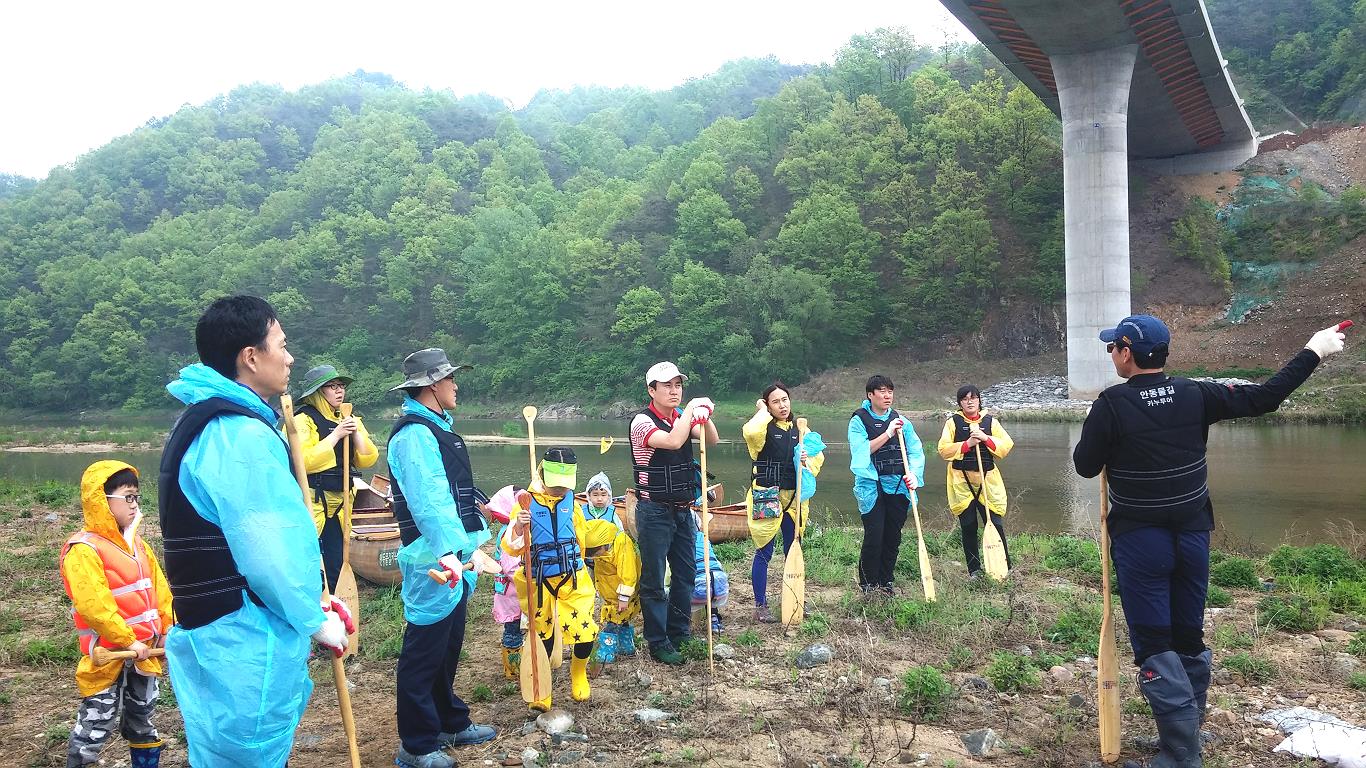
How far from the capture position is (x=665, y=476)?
5.72 meters

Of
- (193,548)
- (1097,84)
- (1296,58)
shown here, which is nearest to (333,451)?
(193,548)

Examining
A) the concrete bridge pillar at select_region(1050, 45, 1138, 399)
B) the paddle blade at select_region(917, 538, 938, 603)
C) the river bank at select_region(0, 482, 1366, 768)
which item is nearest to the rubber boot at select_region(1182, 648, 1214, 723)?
the river bank at select_region(0, 482, 1366, 768)

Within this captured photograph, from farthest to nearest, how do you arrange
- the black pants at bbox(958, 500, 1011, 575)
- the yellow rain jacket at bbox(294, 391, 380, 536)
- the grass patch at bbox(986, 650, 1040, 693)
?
the black pants at bbox(958, 500, 1011, 575) → the yellow rain jacket at bbox(294, 391, 380, 536) → the grass patch at bbox(986, 650, 1040, 693)

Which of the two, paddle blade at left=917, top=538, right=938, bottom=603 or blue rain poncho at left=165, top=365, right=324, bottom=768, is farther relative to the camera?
paddle blade at left=917, top=538, right=938, bottom=603

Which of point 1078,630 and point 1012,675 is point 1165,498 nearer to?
point 1012,675

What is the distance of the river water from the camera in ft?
40.7

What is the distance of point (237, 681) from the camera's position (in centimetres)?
266

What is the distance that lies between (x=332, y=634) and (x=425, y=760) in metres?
1.75

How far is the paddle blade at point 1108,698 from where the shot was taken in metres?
4.12

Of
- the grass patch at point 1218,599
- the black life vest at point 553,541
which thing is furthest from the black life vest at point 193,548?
the grass patch at point 1218,599

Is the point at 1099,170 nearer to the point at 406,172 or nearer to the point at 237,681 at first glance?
the point at 237,681

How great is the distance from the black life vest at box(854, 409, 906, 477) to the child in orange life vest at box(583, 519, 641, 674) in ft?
7.39

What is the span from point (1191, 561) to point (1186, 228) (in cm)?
4001

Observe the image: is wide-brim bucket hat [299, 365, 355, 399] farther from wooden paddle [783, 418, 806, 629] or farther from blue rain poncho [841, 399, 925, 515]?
blue rain poncho [841, 399, 925, 515]
